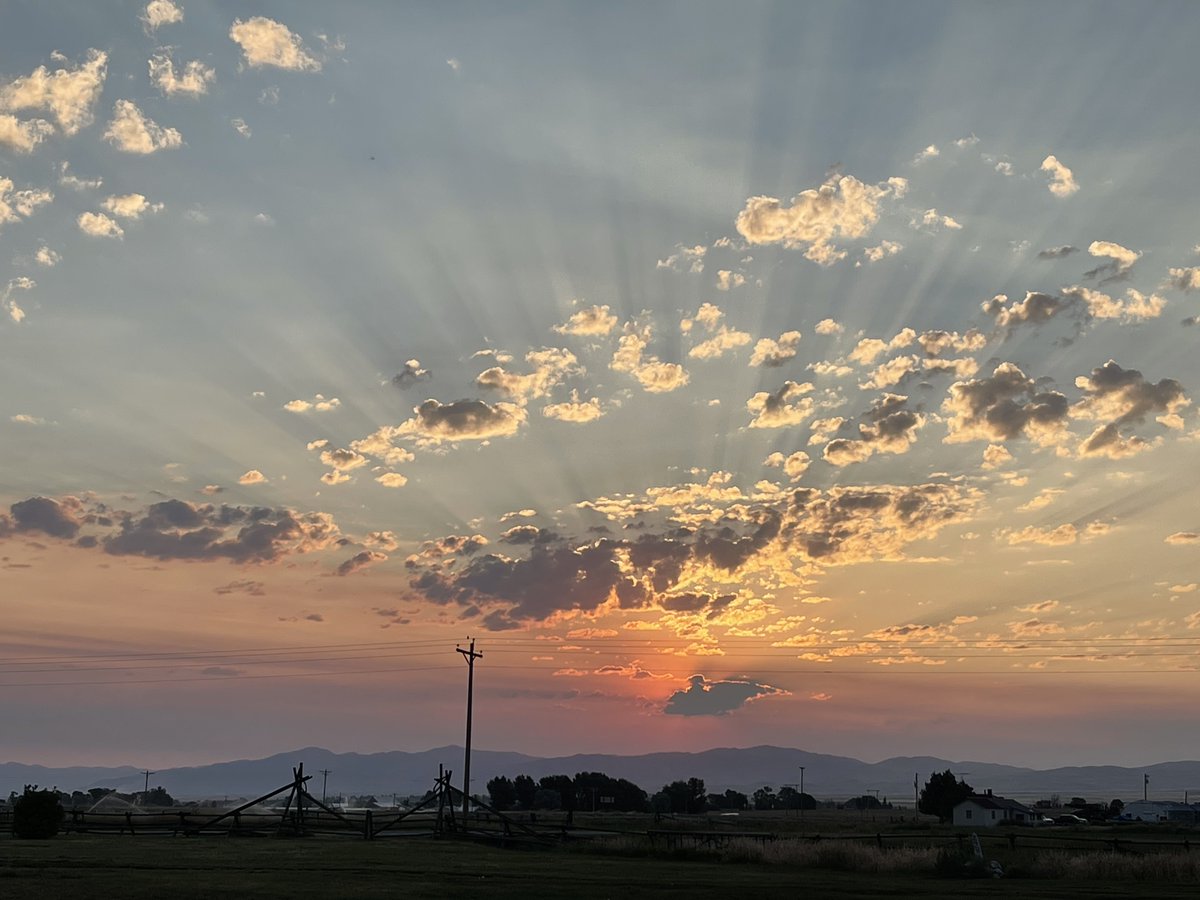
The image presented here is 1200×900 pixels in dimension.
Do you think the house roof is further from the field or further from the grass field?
the grass field

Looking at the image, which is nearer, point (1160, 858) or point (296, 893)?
point (296, 893)

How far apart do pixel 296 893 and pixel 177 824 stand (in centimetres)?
4552

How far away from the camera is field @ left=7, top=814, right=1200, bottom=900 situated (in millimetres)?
31453

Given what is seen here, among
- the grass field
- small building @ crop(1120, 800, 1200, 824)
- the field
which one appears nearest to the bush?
the grass field

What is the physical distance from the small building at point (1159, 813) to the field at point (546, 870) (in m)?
121

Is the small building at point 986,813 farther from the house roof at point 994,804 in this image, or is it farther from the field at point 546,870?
the field at point 546,870

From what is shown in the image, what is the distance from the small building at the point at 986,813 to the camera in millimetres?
147500

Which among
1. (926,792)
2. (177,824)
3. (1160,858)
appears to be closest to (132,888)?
(1160,858)

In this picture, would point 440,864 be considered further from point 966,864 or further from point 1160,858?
point 1160,858

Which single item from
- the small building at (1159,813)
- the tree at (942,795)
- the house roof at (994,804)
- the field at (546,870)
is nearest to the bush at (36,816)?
the field at (546,870)

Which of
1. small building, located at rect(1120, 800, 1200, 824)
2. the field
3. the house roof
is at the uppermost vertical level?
the field

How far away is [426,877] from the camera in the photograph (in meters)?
37.7

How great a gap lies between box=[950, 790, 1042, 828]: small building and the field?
309ft

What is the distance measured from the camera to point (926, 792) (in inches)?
6752
